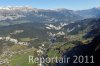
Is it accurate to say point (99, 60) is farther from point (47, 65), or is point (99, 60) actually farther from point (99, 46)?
point (47, 65)

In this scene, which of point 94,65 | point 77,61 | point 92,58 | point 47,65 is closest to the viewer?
point 94,65

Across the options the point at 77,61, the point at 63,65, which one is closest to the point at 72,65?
the point at 77,61

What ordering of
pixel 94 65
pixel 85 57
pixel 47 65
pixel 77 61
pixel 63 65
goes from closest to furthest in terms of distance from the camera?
pixel 94 65 < pixel 85 57 < pixel 77 61 < pixel 63 65 < pixel 47 65

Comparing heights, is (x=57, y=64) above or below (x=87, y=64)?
below

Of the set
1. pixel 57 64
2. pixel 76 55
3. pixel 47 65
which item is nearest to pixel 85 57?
pixel 76 55

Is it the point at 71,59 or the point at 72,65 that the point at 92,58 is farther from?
the point at 71,59

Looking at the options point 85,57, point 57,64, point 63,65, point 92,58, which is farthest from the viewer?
point 57,64

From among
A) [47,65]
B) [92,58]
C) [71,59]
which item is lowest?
[47,65]

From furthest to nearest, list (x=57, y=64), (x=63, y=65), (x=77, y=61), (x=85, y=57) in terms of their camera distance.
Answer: (x=57, y=64) < (x=63, y=65) < (x=77, y=61) < (x=85, y=57)

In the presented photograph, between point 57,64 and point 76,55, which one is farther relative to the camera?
point 57,64
